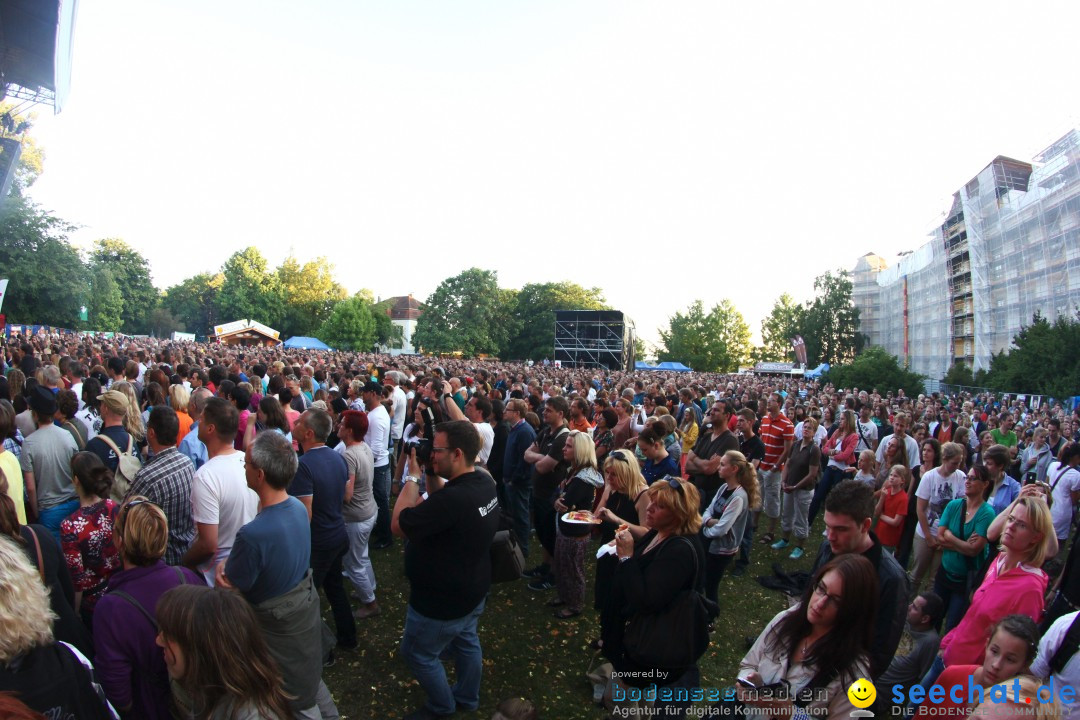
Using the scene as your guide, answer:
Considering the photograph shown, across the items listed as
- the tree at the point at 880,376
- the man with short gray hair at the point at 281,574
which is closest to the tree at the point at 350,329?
the tree at the point at 880,376

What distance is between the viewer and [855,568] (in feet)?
7.00

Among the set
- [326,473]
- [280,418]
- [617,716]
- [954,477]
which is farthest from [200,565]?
[954,477]

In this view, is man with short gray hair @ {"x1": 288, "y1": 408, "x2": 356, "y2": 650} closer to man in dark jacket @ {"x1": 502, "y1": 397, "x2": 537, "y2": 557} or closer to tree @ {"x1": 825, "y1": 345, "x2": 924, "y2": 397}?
man in dark jacket @ {"x1": 502, "y1": 397, "x2": 537, "y2": 557}

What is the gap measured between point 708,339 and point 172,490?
6582 cm

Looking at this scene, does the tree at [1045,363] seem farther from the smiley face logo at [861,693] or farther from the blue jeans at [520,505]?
the smiley face logo at [861,693]

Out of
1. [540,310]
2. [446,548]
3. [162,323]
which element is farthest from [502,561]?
[162,323]

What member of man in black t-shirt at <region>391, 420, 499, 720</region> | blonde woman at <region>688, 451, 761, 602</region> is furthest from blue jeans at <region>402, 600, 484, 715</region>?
blonde woman at <region>688, 451, 761, 602</region>

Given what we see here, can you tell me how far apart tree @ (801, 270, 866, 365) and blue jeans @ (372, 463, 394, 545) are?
62554 mm

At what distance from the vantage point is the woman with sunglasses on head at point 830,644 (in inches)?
83.3

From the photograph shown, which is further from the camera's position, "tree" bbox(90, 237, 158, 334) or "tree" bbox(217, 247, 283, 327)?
"tree" bbox(217, 247, 283, 327)

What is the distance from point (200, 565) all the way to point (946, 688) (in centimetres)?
375

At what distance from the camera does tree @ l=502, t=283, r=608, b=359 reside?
182ft

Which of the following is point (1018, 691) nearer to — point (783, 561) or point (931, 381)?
point (783, 561)

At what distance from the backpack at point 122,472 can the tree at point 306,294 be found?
61.4 metres
